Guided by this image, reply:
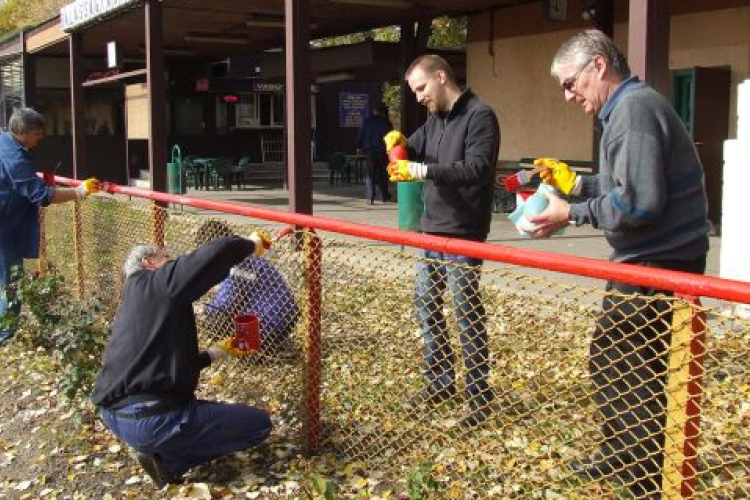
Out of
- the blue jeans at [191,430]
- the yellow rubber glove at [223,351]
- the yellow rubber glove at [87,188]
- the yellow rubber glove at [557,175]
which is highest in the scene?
the yellow rubber glove at [557,175]

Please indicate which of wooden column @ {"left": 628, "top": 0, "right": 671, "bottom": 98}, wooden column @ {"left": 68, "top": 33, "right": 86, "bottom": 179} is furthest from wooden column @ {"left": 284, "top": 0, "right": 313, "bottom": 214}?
wooden column @ {"left": 68, "top": 33, "right": 86, "bottom": 179}

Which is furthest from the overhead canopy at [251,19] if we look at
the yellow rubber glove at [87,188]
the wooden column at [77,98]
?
the yellow rubber glove at [87,188]

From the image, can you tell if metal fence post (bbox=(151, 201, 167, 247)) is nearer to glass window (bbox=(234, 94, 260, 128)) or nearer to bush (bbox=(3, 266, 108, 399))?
bush (bbox=(3, 266, 108, 399))

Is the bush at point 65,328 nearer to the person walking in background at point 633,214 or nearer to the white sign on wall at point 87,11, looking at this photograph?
the person walking in background at point 633,214

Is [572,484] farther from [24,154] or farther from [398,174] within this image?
[24,154]

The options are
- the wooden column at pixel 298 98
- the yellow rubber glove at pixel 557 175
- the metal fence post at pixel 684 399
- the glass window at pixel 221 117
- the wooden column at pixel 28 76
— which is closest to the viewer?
the metal fence post at pixel 684 399

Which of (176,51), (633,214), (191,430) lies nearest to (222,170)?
(176,51)

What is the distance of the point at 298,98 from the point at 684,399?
20.7 ft

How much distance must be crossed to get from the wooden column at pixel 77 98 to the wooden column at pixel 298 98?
6719mm

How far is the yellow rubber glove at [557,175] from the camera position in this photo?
9.55 ft

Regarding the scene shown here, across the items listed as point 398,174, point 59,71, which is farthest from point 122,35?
point 398,174

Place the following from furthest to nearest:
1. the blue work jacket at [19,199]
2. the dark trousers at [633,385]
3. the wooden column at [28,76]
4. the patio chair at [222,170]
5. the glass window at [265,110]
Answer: the glass window at [265,110] < the wooden column at [28,76] < the patio chair at [222,170] < the blue work jacket at [19,199] < the dark trousers at [633,385]

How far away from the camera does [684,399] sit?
7.29 feet

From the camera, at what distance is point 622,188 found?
256cm
